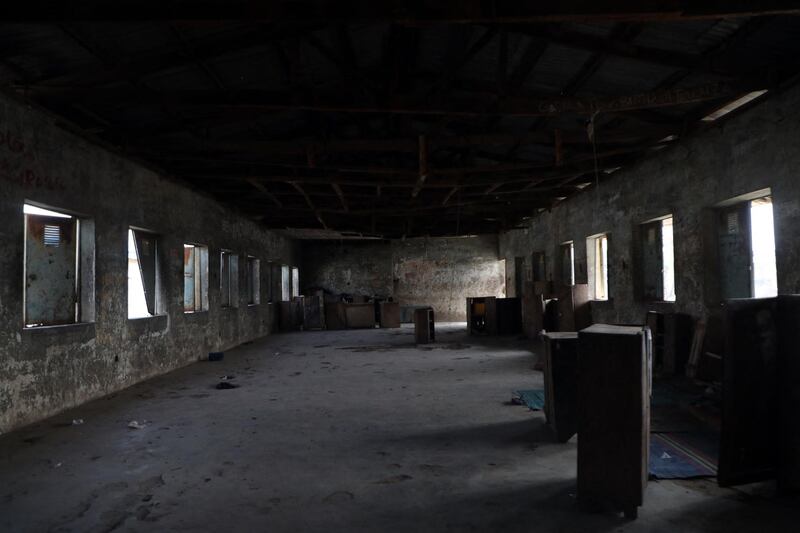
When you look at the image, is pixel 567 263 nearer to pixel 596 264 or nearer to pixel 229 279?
pixel 596 264

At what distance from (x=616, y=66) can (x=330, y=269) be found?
52.4 feet

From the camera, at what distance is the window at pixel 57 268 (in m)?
5.79

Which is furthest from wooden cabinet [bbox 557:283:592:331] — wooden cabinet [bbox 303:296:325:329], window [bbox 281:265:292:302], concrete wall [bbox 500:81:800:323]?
window [bbox 281:265:292:302]

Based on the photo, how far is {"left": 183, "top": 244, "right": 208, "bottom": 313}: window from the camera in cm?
1031

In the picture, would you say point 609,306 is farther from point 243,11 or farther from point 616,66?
point 243,11

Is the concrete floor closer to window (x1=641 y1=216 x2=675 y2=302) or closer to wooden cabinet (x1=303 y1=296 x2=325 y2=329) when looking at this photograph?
window (x1=641 y1=216 x2=675 y2=302)

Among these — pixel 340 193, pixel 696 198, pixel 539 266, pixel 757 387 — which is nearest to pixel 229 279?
pixel 340 193

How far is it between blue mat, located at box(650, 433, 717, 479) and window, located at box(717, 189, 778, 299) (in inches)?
121

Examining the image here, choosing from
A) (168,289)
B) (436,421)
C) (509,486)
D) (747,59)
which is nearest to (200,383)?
(168,289)

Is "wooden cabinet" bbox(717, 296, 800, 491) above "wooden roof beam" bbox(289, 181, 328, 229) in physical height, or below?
below

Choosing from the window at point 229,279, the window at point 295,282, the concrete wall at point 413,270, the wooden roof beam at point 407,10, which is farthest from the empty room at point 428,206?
the concrete wall at point 413,270

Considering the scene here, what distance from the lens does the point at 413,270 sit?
2033 centimetres

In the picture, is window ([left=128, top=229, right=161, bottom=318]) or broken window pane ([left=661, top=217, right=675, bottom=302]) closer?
window ([left=128, top=229, right=161, bottom=318])

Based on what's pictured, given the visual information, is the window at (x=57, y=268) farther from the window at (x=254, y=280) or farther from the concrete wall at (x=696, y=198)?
the concrete wall at (x=696, y=198)
